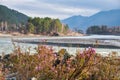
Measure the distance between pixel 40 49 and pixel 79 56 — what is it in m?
1.05

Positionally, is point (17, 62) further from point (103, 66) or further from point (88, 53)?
point (103, 66)

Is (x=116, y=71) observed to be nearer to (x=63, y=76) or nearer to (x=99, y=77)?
(x=99, y=77)

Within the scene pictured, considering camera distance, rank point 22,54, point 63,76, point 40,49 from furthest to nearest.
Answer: point 22,54 < point 40,49 < point 63,76

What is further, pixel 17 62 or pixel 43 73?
pixel 17 62

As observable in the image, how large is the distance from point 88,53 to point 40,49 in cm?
127

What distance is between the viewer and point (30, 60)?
770 centimetres

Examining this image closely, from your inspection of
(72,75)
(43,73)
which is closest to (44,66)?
(43,73)

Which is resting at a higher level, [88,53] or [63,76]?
[88,53]

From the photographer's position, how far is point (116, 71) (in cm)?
1181

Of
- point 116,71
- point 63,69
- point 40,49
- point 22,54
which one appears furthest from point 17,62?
point 116,71

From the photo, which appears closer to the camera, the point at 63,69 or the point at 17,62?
the point at 63,69

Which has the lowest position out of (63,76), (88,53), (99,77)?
(99,77)

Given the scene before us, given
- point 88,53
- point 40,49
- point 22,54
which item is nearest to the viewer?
point 88,53

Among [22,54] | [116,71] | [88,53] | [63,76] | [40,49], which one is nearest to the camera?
[88,53]
